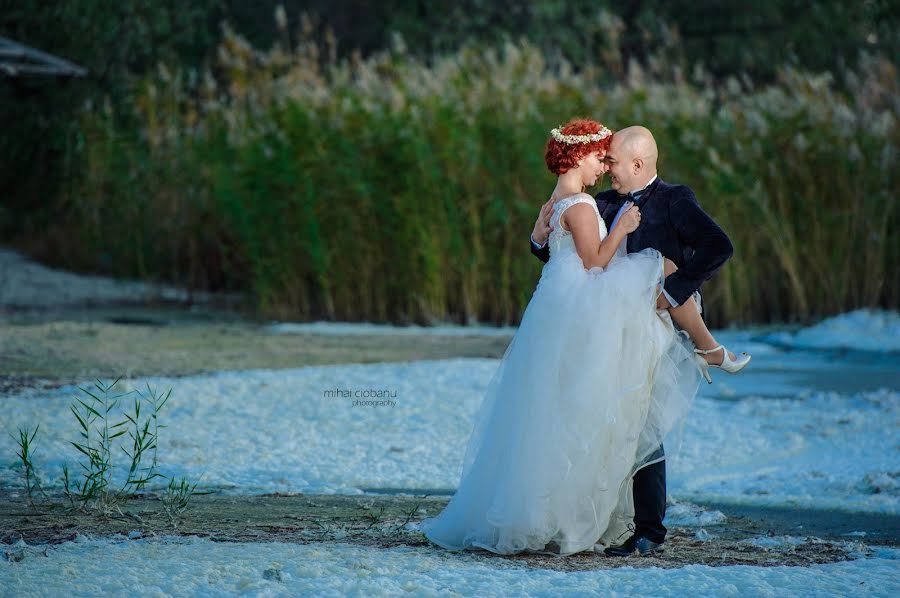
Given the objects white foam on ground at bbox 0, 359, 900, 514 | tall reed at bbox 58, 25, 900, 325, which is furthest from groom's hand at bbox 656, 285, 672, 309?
tall reed at bbox 58, 25, 900, 325

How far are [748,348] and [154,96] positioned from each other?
26.2 ft

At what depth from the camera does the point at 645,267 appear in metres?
4.00

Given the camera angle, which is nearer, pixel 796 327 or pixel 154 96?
pixel 796 327

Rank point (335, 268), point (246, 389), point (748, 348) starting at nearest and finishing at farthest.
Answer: point (246, 389) → point (748, 348) → point (335, 268)

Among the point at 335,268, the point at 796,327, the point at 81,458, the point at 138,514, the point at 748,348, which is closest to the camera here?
the point at 138,514

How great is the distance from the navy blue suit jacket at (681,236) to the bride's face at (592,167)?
0.12 meters

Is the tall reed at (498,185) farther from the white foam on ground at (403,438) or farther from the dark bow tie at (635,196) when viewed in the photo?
the dark bow tie at (635,196)

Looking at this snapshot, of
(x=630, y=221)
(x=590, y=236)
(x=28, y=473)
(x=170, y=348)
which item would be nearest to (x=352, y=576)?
(x=590, y=236)

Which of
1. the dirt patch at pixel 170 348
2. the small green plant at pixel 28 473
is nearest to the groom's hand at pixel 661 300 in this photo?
the small green plant at pixel 28 473

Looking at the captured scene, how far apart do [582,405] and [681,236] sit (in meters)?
0.59

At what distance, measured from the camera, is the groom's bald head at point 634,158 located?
407 cm

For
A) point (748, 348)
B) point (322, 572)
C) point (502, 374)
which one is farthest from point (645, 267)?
point (748, 348)

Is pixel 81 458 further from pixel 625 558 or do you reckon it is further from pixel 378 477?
pixel 625 558

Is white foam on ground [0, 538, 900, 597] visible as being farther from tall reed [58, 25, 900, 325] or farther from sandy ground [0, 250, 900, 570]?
tall reed [58, 25, 900, 325]
